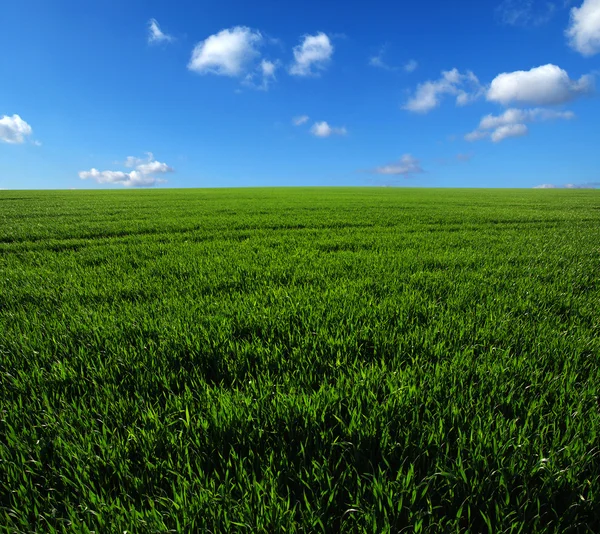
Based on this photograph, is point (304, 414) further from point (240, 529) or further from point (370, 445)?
point (240, 529)

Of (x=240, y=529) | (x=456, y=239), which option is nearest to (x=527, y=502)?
(x=240, y=529)

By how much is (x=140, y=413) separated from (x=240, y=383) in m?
0.67

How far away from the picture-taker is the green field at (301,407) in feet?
4.74

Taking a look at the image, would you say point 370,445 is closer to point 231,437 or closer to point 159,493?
point 231,437

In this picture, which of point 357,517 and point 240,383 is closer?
point 357,517

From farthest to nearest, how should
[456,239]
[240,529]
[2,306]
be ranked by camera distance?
[456,239] < [2,306] < [240,529]

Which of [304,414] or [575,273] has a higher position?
[575,273]

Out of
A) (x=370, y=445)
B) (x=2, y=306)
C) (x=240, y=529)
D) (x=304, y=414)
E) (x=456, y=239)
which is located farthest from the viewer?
(x=456, y=239)

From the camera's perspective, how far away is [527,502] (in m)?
1.42

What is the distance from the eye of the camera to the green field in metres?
1.44

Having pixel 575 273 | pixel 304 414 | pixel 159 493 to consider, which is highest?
pixel 575 273

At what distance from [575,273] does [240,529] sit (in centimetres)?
635

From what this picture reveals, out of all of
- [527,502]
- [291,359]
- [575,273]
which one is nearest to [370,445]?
[527,502]

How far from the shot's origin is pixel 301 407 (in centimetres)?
199
